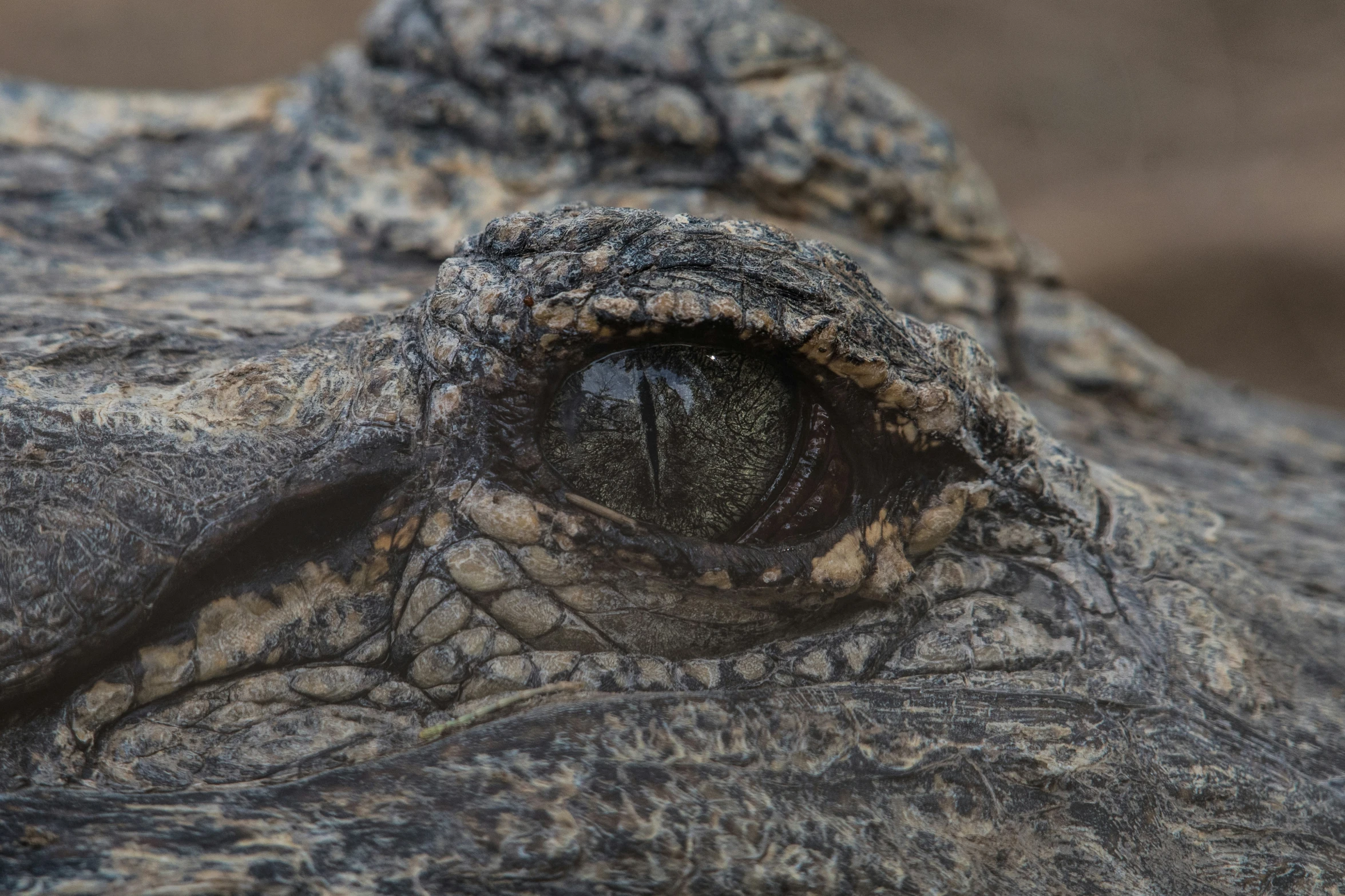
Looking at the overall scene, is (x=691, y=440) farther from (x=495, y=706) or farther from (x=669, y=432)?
(x=495, y=706)

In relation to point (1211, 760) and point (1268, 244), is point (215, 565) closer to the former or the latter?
point (1211, 760)

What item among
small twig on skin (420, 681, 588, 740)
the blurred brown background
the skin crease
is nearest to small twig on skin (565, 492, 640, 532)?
the skin crease

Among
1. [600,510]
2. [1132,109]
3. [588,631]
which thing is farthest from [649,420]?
[1132,109]

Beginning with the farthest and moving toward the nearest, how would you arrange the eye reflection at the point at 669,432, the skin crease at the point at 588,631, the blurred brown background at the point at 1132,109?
the blurred brown background at the point at 1132,109 < the eye reflection at the point at 669,432 < the skin crease at the point at 588,631

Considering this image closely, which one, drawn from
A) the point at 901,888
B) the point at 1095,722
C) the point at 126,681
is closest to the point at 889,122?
the point at 1095,722

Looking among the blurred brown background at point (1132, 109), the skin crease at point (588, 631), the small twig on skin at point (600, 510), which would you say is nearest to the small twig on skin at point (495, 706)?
the skin crease at point (588, 631)

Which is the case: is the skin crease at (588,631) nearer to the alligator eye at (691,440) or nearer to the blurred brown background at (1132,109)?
the alligator eye at (691,440)
